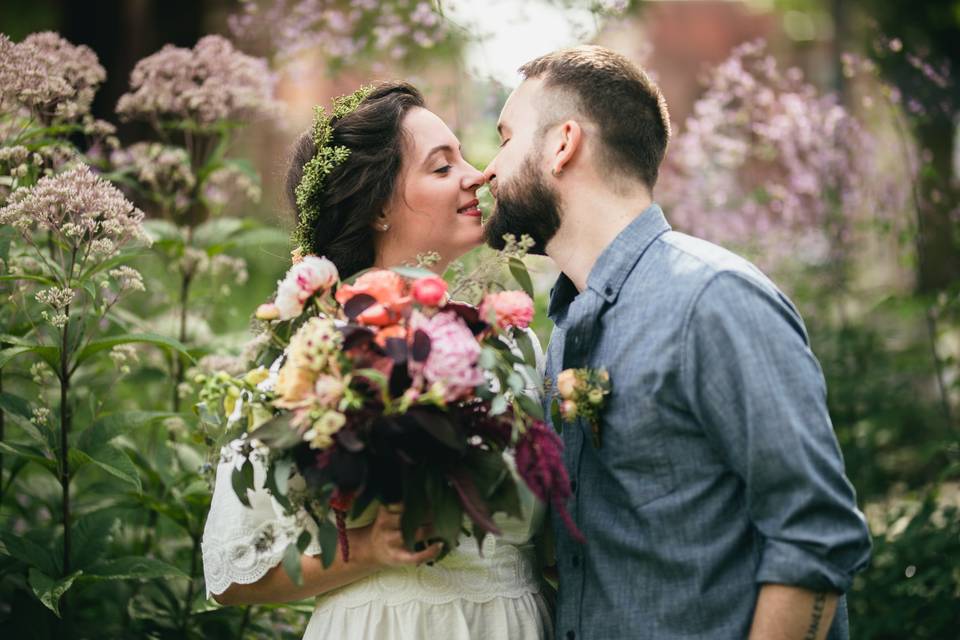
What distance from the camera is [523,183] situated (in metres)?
2.51

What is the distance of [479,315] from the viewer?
1.99 metres

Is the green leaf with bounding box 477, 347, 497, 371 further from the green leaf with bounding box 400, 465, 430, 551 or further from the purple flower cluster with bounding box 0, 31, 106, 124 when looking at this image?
the purple flower cluster with bounding box 0, 31, 106, 124

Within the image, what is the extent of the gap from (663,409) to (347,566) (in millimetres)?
845

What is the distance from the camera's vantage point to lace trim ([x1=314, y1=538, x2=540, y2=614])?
2.31 m

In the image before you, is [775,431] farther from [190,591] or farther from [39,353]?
[190,591]

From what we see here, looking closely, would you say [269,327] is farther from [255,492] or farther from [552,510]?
[552,510]

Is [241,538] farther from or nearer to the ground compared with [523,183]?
nearer to the ground

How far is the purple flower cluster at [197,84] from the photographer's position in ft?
11.6

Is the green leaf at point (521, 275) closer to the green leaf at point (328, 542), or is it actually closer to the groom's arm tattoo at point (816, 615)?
the green leaf at point (328, 542)

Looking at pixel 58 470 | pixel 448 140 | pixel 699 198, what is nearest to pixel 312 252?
pixel 448 140

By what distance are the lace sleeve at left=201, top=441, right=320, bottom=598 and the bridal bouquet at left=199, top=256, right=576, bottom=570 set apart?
0.63 feet

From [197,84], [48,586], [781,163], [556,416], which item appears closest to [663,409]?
[556,416]

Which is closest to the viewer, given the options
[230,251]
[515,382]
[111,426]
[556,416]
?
[515,382]

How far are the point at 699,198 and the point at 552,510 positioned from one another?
10.4ft
